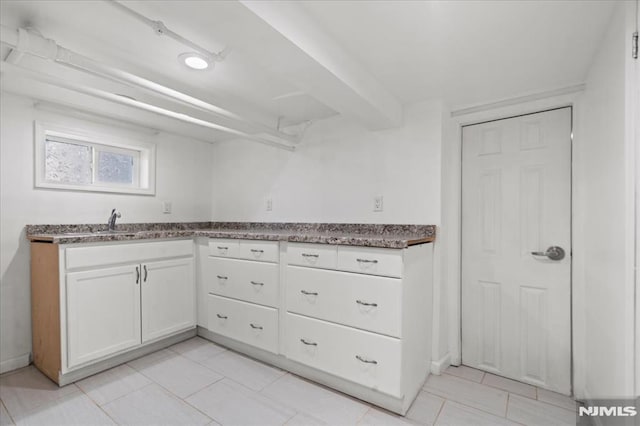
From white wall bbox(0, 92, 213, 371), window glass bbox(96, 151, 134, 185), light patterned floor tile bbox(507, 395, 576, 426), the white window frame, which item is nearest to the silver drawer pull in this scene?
light patterned floor tile bbox(507, 395, 576, 426)

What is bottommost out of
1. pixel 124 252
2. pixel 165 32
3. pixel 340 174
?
Result: pixel 124 252

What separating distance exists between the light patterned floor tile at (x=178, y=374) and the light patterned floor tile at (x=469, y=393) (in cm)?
146

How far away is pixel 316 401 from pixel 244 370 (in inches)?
24.9

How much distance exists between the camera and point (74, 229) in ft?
8.09

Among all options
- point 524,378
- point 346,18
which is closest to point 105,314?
point 346,18

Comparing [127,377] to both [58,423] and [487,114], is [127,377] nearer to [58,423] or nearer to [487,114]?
[58,423]

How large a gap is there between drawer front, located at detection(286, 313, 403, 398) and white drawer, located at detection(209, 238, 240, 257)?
724 mm

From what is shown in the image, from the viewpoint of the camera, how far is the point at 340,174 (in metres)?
2.66

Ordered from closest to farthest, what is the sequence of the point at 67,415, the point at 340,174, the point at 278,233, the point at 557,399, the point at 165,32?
the point at 165,32
the point at 67,415
the point at 557,399
the point at 278,233
the point at 340,174

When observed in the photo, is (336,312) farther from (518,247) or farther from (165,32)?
(165,32)

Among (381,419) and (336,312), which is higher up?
(336,312)

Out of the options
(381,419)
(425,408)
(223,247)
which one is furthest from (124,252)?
(425,408)

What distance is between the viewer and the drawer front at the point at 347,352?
1702mm

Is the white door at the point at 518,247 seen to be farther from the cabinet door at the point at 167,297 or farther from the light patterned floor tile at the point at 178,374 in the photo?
the cabinet door at the point at 167,297
